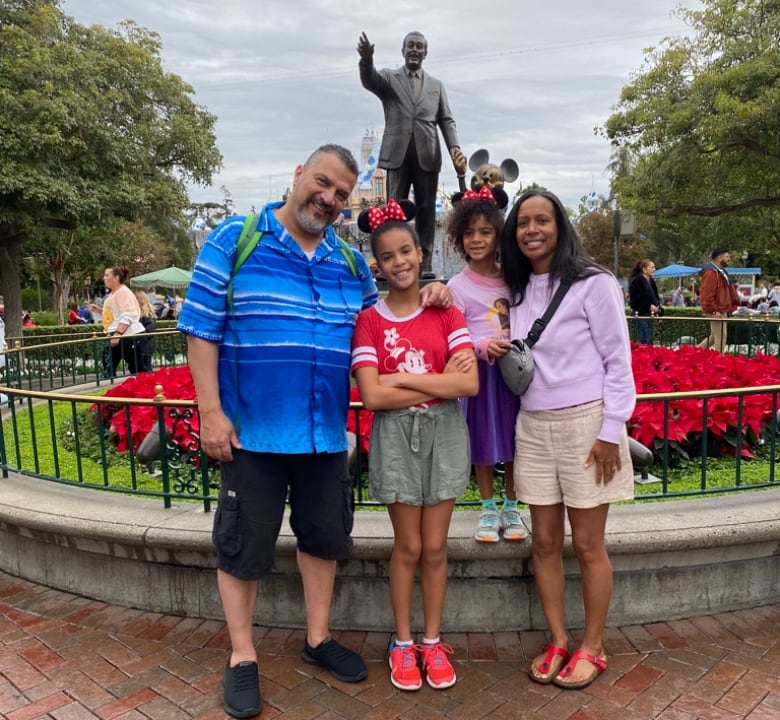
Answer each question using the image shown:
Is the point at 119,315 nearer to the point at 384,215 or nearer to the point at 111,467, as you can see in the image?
the point at 111,467

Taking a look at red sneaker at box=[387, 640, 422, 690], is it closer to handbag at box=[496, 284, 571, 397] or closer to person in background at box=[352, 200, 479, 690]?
person in background at box=[352, 200, 479, 690]

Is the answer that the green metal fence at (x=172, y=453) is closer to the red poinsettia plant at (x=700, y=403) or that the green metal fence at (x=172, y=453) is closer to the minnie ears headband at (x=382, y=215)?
the red poinsettia plant at (x=700, y=403)

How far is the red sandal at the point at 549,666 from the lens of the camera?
9.01 ft

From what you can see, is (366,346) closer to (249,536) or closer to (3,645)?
(249,536)

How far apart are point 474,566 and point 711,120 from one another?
1417 centimetres

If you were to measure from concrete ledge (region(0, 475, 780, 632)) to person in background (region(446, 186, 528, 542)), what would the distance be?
514 millimetres

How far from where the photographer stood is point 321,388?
2549 millimetres

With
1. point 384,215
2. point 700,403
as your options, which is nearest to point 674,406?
point 700,403

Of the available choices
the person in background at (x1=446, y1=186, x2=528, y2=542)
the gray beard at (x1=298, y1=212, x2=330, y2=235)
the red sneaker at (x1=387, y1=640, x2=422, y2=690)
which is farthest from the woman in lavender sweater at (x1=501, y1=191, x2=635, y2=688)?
the gray beard at (x1=298, y1=212, x2=330, y2=235)

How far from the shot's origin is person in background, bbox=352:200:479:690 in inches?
101

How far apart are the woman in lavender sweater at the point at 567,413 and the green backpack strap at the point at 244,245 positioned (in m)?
1.03

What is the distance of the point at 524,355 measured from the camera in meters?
2.58

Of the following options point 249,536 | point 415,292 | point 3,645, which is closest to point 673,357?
point 415,292

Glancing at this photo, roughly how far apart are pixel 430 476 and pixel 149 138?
19.2 m
